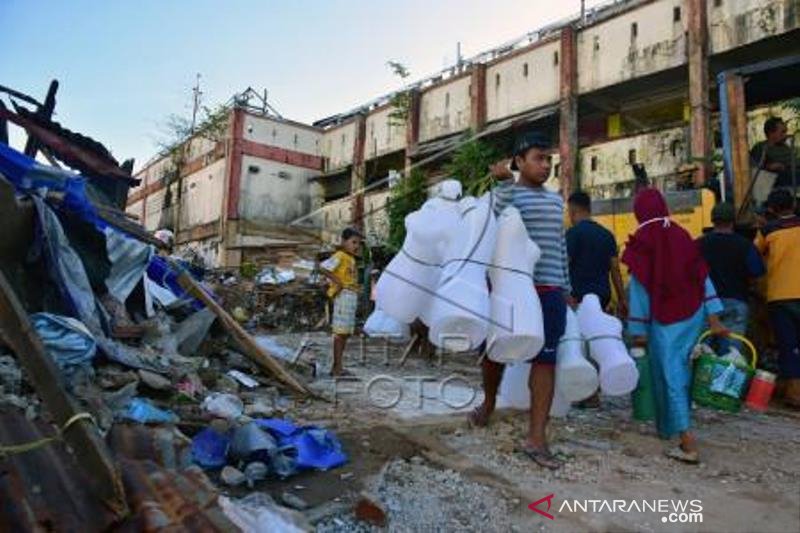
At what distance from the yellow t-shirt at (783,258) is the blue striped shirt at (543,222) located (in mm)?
2322

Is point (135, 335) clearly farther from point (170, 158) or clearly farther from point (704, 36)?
point (170, 158)

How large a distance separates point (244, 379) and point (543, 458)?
2764mm

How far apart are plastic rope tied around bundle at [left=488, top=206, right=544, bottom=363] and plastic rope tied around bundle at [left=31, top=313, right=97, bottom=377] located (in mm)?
2433

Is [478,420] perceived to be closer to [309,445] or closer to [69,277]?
[309,445]

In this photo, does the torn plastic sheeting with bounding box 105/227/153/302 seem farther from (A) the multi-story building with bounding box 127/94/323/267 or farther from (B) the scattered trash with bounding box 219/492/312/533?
(A) the multi-story building with bounding box 127/94/323/267

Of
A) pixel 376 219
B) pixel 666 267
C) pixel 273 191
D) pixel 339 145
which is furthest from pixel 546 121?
pixel 666 267

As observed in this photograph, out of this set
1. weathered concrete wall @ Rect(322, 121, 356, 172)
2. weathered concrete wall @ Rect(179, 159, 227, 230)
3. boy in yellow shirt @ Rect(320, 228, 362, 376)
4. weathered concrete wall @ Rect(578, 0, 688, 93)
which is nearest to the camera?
boy in yellow shirt @ Rect(320, 228, 362, 376)

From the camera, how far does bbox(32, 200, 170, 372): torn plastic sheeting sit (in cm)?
423

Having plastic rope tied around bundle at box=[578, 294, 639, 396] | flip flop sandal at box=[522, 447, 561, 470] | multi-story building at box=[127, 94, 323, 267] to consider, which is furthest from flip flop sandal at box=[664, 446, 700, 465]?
multi-story building at box=[127, 94, 323, 267]

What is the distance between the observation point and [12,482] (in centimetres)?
177

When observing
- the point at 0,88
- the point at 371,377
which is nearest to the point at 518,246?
the point at 371,377

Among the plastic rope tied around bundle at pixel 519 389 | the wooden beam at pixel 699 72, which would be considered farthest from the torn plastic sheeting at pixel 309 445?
the wooden beam at pixel 699 72

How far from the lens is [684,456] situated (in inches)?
113

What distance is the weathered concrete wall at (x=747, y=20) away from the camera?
11406 millimetres
